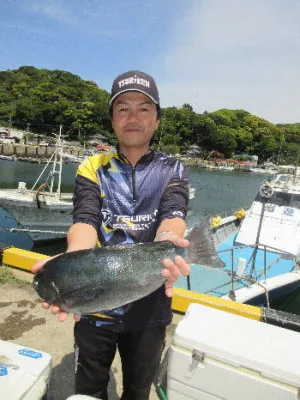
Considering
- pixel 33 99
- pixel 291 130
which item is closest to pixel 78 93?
pixel 33 99

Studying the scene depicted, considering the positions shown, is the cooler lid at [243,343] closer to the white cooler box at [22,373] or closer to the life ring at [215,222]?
the white cooler box at [22,373]

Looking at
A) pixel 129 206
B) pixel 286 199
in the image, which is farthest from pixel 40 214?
pixel 129 206

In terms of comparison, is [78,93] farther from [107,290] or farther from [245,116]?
[107,290]

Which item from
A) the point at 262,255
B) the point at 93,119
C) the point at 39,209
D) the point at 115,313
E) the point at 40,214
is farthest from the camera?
the point at 93,119

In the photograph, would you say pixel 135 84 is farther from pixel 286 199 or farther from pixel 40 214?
pixel 40 214

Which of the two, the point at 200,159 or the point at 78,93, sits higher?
the point at 78,93

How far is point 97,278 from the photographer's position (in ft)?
6.80

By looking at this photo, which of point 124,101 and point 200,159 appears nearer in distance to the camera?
point 124,101

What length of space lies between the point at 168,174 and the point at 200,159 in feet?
362

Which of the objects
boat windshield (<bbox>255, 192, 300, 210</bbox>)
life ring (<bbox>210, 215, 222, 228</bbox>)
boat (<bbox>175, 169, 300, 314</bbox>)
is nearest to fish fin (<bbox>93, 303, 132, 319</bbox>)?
boat (<bbox>175, 169, 300, 314</bbox>)

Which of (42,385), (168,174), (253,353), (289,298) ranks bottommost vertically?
(289,298)

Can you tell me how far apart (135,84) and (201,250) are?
1394 millimetres

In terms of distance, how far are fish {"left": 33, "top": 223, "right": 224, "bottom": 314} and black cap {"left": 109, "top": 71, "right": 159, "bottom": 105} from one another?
4.04 ft

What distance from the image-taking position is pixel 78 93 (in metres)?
118
